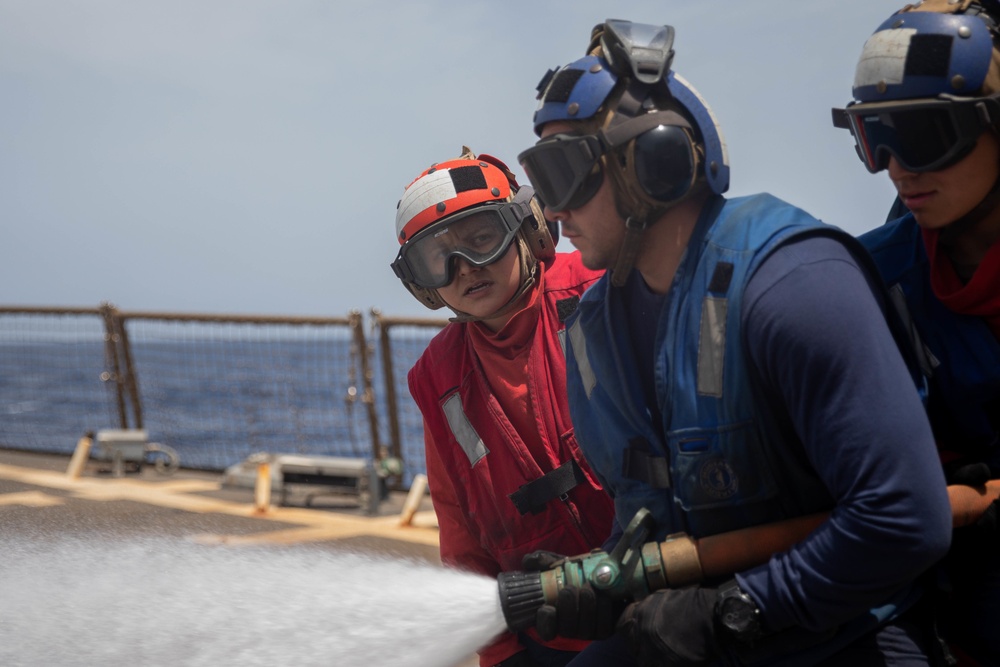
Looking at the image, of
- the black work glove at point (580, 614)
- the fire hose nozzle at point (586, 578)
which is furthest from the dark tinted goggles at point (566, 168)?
the black work glove at point (580, 614)

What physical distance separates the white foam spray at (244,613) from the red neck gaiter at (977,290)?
4.34ft

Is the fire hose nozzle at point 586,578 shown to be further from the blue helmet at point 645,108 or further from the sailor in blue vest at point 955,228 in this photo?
Answer: the blue helmet at point 645,108

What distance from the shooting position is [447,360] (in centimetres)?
374

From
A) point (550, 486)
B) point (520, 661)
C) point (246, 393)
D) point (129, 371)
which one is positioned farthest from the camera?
point (246, 393)

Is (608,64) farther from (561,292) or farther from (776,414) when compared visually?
(561,292)

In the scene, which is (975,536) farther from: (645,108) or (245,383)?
(245,383)

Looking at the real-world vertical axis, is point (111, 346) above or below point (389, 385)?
above

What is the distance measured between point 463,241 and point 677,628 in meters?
1.64

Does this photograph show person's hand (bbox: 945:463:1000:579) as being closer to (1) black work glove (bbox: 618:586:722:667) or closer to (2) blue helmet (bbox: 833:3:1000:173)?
(1) black work glove (bbox: 618:586:722:667)

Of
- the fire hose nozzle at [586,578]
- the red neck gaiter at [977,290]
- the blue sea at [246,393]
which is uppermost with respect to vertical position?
the blue sea at [246,393]

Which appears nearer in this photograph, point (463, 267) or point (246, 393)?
point (463, 267)

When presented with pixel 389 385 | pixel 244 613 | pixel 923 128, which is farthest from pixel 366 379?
pixel 923 128

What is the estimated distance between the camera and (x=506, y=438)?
353 centimetres

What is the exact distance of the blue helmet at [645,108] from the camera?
2.41 meters
